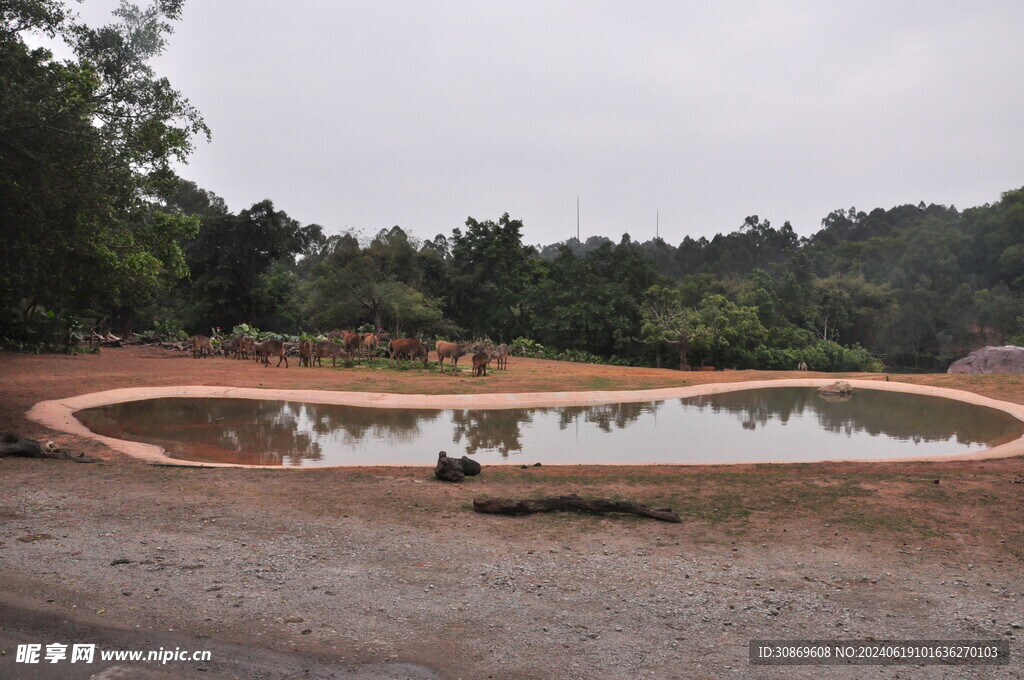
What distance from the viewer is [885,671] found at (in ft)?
13.3

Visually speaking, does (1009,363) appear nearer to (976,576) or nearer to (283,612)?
(976,576)

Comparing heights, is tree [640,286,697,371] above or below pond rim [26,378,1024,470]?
above

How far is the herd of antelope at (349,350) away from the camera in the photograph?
81.3 ft

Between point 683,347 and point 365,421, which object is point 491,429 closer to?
point 365,421

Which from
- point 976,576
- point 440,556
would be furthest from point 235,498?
point 976,576

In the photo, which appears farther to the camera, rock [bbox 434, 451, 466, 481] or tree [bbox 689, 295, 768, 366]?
tree [bbox 689, 295, 768, 366]

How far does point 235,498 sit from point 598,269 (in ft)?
108

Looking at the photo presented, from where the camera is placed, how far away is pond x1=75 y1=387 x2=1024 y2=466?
1252 cm

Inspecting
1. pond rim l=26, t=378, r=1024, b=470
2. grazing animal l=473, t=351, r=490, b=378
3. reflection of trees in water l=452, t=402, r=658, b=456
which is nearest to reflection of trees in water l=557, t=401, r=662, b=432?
reflection of trees in water l=452, t=402, r=658, b=456

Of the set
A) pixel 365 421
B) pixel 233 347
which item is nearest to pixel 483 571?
pixel 365 421

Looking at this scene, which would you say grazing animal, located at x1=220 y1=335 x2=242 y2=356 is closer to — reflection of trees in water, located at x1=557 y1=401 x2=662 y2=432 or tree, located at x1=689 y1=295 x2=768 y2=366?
reflection of trees in water, located at x1=557 y1=401 x2=662 y2=432

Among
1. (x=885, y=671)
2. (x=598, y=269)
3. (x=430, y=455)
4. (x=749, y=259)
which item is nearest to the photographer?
(x=885, y=671)

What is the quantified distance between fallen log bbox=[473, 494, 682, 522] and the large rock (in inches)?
1178

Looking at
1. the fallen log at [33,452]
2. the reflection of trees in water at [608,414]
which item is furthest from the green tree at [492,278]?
the fallen log at [33,452]
